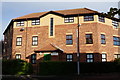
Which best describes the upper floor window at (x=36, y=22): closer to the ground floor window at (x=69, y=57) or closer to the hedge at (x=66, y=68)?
the ground floor window at (x=69, y=57)

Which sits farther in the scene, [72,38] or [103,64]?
[72,38]

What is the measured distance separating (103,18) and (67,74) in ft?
39.1

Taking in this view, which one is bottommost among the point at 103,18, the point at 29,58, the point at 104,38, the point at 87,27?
the point at 29,58

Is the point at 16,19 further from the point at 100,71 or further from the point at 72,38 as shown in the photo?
the point at 100,71

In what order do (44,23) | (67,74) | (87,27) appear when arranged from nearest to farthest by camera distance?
1. (67,74)
2. (87,27)
3. (44,23)

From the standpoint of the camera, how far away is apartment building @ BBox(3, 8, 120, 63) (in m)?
22.8

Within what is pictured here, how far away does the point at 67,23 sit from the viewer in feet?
80.7

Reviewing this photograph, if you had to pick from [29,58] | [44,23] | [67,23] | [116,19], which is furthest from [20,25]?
[116,19]

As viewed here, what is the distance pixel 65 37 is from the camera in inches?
946

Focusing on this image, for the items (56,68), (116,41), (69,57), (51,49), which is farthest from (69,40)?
(116,41)

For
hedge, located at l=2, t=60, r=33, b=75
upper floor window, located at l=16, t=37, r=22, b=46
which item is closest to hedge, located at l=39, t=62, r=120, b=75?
hedge, located at l=2, t=60, r=33, b=75

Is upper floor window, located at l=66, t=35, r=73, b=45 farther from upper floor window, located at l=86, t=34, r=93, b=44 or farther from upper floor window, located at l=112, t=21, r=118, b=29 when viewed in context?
upper floor window, located at l=112, t=21, r=118, b=29

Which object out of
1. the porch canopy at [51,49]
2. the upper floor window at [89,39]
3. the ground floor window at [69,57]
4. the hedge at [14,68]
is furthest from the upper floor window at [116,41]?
the hedge at [14,68]

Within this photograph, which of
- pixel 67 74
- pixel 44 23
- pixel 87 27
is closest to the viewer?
pixel 67 74
